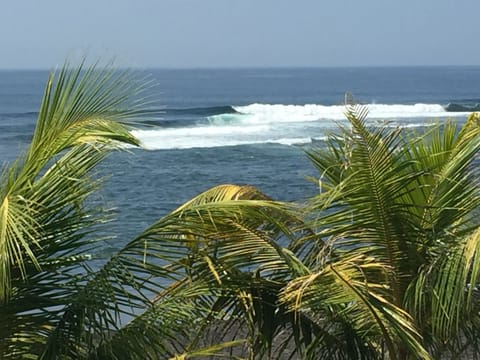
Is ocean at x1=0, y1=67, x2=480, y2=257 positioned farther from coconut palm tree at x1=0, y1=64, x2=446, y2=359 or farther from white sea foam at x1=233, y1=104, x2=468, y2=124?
coconut palm tree at x1=0, y1=64, x2=446, y2=359

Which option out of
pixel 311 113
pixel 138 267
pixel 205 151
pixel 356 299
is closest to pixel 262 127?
pixel 311 113

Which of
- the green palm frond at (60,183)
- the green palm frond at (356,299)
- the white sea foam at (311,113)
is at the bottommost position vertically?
the white sea foam at (311,113)

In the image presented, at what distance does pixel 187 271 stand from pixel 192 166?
93.1 feet

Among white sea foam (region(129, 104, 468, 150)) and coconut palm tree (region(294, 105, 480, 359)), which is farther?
white sea foam (region(129, 104, 468, 150))

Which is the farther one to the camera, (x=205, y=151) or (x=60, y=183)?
(x=205, y=151)

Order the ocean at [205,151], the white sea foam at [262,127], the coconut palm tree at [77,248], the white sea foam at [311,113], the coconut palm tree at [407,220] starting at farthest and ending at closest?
the white sea foam at [311,113]
the white sea foam at [262,127]
the ocean at [205,151]
the coconut palm tree at [407,220]
the coconut palm tree at [77,248]

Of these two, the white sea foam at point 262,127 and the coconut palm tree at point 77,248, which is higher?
the coconut palm tree at point 77,248

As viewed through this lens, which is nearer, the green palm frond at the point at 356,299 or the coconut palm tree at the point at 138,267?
the coconut palm tree at the point at 138,267

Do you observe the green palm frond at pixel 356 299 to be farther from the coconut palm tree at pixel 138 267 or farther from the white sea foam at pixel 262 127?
the white sea foam at pixel 262 127

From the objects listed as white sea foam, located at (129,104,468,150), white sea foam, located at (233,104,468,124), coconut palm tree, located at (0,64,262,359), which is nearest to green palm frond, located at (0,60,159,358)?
coconut palm tree, located at (0,64,262,359)

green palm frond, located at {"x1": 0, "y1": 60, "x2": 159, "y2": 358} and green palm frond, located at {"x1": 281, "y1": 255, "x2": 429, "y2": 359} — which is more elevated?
green palm frond, located at {"x1": 0, "y1": 60, "x2": 159, "y2": 358}

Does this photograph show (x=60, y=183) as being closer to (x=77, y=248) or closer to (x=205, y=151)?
A: (x=77, y=248)

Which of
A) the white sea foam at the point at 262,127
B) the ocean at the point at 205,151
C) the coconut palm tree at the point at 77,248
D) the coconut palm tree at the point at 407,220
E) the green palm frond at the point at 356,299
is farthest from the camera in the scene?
the white sea foam at the point at 262,127

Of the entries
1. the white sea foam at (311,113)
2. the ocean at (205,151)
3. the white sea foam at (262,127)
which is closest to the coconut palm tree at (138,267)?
the ocean at (205,151)
